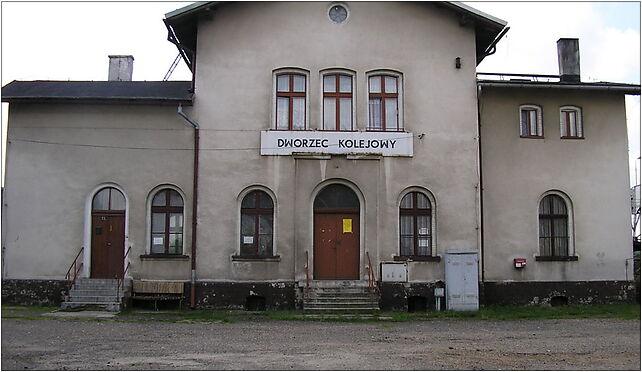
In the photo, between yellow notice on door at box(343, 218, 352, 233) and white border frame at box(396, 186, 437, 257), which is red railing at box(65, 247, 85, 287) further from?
white border frame at box(396, 186, 437, 257)

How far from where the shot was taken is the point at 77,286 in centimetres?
1688

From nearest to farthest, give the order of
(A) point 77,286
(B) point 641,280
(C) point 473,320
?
(C) point 473,320
(A) point 77,286
(B) point 641,280

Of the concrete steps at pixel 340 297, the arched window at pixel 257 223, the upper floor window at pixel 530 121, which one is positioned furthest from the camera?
the upper floor window at pixel 530 121


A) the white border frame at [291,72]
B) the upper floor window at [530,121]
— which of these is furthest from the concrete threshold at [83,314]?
the upper floor window at [530,121]

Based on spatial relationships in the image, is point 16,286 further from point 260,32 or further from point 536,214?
point 536,214

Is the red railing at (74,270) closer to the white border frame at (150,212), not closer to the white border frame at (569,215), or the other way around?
the white border frame at (150,212)

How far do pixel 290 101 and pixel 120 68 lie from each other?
275 inches

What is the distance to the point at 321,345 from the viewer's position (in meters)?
11.4

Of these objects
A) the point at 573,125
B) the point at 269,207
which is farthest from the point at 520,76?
the point at 269,207

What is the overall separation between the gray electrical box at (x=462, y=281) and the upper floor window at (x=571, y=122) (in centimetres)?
460

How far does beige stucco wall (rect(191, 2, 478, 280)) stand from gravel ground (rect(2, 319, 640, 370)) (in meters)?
2.90

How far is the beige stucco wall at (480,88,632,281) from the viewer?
1817cm

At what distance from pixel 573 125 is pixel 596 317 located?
219 inches

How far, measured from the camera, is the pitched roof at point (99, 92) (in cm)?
1728
